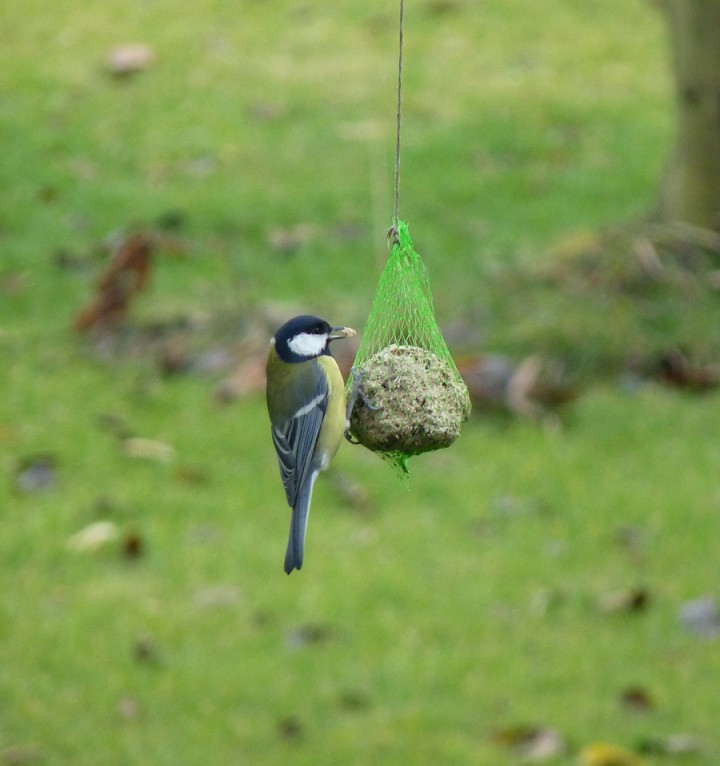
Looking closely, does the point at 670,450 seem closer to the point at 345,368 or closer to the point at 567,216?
the point at 345,368

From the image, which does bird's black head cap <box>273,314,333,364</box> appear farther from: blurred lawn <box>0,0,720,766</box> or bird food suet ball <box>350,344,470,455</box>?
blurred lawn <box>0,0,720,766</box>

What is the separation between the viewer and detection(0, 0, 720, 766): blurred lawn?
186 inches

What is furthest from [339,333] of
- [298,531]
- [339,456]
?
[339,456]

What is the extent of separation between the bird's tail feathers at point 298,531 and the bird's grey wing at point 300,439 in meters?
0.02

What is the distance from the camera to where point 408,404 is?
3053 mm

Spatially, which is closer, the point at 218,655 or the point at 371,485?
the point at 218,655

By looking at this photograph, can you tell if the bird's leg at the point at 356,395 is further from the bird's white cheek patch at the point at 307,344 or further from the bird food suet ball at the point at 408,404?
the bird's white cheek patch at the point at 307,344

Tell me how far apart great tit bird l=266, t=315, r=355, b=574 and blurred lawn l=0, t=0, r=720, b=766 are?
1.59 m

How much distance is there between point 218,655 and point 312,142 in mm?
5443

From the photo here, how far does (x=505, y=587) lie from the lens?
5324mm

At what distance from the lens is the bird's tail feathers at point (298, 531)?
115 inches

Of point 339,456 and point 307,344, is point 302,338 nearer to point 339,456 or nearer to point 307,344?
point 307,344

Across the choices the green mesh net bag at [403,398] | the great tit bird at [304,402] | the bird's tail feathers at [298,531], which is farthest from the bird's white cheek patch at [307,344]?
the bird's tail feathers at [298,531]

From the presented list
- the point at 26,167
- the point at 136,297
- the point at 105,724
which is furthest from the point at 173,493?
the point at 26,167
